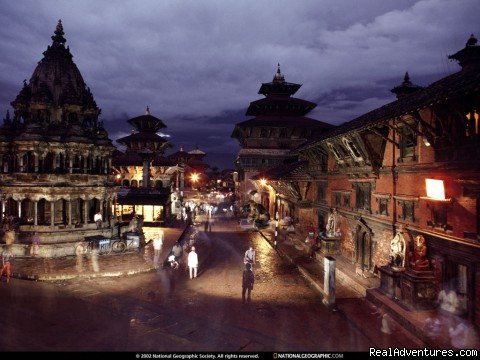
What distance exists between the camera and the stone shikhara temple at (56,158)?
22750mm

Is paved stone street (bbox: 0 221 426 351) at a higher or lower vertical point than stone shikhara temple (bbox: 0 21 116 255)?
lower

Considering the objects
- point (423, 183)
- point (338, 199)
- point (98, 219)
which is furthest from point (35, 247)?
point (423, 183)

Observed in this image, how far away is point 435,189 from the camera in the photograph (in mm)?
11352

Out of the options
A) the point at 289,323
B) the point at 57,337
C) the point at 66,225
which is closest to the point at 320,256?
the point at 289,323

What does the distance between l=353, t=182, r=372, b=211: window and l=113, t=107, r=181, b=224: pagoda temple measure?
20421mm

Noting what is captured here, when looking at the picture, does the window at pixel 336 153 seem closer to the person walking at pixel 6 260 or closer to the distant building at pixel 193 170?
the person walking at pixel 6 260

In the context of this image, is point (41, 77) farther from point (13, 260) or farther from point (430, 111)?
point (430, 111)

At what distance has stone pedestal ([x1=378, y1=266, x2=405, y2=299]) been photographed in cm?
1262

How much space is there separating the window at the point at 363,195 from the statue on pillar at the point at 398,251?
3803 millimetres

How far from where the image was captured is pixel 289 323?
11148mm

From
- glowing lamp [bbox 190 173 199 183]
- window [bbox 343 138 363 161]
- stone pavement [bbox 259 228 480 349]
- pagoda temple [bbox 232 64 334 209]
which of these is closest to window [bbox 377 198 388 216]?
window [bbox 343 138 363 161]

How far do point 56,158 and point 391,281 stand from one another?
23.0m

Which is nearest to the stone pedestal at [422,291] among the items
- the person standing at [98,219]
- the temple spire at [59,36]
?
the person standing at [98,219]

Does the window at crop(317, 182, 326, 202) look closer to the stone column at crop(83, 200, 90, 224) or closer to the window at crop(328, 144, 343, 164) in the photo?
the window at crop(328, 144, 343, 164)
